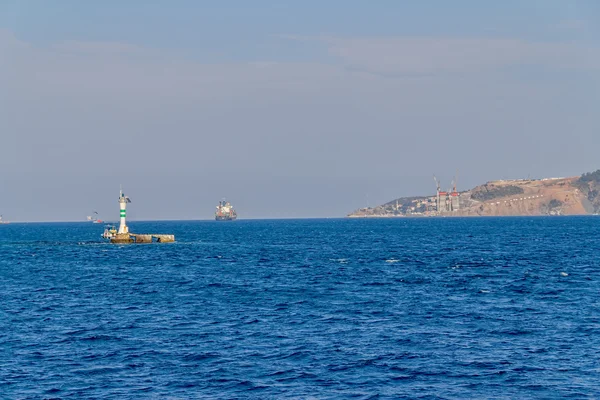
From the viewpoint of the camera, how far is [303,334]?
167 ft

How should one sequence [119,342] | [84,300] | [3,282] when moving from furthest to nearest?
[3,282]
[84,300]
[119,342]

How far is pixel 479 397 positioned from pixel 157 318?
1120 inches

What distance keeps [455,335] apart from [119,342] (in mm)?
20854

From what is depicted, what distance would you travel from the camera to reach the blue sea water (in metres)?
38.4

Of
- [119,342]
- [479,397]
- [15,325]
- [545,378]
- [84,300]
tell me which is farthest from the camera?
[84,300]

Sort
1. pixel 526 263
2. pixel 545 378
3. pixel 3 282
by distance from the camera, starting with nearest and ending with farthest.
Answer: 1. pixel 545 378
2. pixel 3 282
3. pixel 526 263

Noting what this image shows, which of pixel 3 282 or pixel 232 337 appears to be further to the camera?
pixel 3 282

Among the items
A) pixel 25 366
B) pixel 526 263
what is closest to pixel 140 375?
pixel 25 366

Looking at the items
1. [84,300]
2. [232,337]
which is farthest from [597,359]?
[84,300]

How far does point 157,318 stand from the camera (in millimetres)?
57812

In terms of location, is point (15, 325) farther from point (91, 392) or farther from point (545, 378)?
point (545, 378)

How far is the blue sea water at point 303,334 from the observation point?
126ft

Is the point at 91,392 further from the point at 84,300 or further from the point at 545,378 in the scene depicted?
the point at 84,300

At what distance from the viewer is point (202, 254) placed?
444ft
